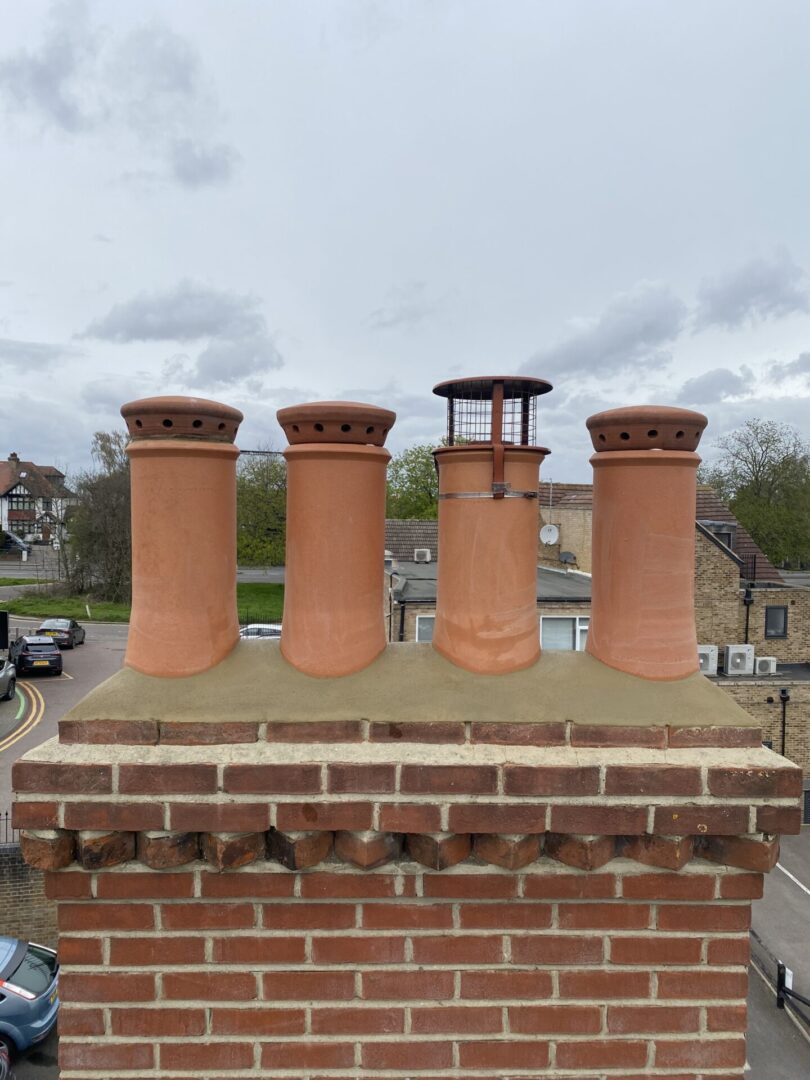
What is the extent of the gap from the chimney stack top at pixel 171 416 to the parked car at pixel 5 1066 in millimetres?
7636

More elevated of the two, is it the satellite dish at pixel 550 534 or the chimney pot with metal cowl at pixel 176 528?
the chimney pot with metal cowl at pixel 176 528

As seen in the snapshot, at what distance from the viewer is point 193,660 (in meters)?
→ 1.91

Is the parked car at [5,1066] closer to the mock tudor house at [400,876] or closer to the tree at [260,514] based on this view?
the mock tudor house at [400,876]

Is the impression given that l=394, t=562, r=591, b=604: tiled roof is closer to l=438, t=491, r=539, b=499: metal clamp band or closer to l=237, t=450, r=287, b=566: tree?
l=438, t=491, r=539, b=499: metal clamp band

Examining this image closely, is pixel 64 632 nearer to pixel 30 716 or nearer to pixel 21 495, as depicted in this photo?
pixel 30 716

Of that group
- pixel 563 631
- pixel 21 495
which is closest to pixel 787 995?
pixel 563 631

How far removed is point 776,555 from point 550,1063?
3616 cm

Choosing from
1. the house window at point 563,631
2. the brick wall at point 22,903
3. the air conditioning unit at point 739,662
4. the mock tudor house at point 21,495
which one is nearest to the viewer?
the brick wall at point 22,903

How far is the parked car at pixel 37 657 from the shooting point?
802 inches

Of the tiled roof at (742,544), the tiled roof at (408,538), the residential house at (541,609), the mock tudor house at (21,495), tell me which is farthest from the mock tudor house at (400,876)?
the mock tudor house at (21,495)

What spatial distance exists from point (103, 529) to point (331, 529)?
117 ft

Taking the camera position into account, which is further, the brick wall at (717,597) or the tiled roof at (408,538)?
the tiled roof at (408,538)

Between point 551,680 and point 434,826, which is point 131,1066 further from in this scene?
point 551,680

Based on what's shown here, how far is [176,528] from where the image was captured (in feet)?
6.27
